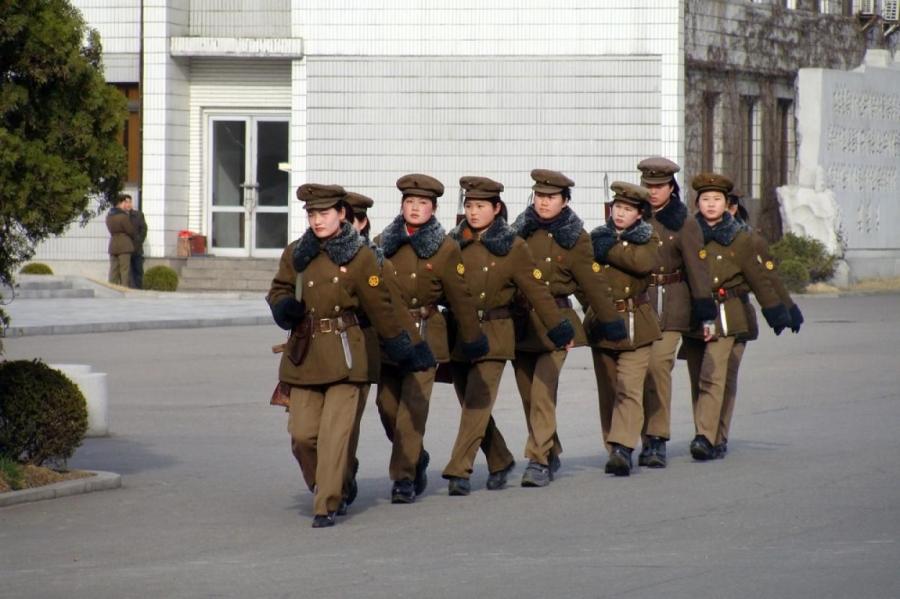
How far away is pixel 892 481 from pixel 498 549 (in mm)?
3300

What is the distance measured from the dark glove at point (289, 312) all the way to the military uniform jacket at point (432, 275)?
0.93 m

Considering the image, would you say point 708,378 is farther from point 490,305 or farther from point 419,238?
point 419,238

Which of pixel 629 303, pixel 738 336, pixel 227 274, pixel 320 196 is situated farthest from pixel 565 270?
pixel 227 274

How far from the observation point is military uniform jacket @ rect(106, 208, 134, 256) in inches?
1319

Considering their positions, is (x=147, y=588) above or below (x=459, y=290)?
below

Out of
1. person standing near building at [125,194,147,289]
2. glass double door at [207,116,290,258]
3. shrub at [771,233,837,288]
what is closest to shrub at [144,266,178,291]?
person standing near building at [125,194,147,289]

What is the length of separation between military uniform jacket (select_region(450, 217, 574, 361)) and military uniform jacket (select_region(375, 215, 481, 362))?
231mm

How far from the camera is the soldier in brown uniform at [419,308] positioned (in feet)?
35.5

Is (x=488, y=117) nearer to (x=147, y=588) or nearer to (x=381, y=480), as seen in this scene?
(x=381, y=480)

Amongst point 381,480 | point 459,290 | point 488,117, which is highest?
point 488,117

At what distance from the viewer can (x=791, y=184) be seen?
38031 mm

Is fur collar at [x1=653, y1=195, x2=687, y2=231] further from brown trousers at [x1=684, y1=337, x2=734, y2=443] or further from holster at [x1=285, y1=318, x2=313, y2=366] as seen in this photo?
holster at [x1=285, y1=318, x2=313, y2=366]

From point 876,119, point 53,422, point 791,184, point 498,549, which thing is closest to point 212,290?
point 791,184

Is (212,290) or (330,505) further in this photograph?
(212,290)
